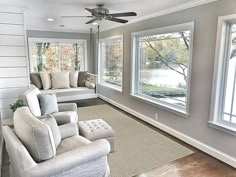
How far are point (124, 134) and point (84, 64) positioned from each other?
4.15m

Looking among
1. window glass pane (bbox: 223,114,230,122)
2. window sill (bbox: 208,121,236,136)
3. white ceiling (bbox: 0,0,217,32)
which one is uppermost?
white ceiling (bbox: 0,0,217,32)

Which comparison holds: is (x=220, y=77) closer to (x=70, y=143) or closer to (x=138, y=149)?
(x=138, y=149)

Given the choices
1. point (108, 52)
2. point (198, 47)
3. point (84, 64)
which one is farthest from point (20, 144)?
point (84, 64)

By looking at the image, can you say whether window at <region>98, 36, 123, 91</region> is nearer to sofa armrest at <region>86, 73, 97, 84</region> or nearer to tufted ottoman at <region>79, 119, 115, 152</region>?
sofa armrest at <region>86, 73, 97, 84</region>

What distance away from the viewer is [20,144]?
5.22 feet

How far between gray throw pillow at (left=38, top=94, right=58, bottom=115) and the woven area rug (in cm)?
126

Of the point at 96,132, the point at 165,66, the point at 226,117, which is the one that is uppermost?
the point at 165,66

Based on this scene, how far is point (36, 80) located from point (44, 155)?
433 cm

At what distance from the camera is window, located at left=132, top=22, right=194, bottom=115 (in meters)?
3.40

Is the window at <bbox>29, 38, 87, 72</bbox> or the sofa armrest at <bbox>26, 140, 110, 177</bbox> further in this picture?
the window at <bbox>29, 38, 87, 72</bbox>

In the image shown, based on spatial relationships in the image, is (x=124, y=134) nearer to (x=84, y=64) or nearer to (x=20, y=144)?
(x=20, y=144)

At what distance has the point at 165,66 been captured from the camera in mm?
3947

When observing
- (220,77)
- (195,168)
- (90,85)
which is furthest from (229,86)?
(90,85)

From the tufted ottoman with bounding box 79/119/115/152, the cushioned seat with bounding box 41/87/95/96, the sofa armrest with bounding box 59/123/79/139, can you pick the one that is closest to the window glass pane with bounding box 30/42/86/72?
the cushioned seat with bounding box 41/87/95/96
